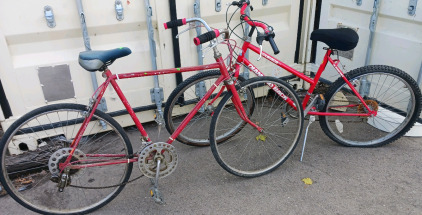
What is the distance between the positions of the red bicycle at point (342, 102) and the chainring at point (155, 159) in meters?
0.33

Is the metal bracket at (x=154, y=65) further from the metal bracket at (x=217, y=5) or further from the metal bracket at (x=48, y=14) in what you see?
the metal bracket at (x=48, y=14)

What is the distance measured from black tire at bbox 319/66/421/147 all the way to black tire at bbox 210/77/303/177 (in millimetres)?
392

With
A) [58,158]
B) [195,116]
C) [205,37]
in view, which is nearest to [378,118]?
[195,116]

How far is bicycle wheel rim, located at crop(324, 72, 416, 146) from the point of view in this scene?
332 cm

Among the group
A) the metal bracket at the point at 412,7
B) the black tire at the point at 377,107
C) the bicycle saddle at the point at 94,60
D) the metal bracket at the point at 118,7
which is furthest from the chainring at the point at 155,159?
the metal bracket at the point at 412,7

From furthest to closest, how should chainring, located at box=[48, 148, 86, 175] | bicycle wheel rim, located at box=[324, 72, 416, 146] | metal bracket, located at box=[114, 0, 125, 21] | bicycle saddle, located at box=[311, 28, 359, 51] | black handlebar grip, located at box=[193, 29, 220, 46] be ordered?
bicycle wheel rim, located at box=[324, 72, 416, 146], metal bracket, located at box=[114, 0, 125, 21], bicycle saddle, located at box=[311, 28, 359, 51], chainring, located at box=[48, 148, 86, 175], black handlebar grip, located at box=[193, 29, 220, 46]

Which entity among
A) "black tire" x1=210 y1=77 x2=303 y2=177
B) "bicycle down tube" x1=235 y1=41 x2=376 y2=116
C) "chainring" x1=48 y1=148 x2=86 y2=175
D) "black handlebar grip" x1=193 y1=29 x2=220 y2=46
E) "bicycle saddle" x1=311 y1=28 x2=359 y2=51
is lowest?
"black tire" x1=210 y1=77 x2=303 y2=177

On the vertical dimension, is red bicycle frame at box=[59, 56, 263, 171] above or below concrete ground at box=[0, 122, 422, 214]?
above

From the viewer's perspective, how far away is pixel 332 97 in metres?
3.15

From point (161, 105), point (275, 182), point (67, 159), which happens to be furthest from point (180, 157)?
point (67, 159)

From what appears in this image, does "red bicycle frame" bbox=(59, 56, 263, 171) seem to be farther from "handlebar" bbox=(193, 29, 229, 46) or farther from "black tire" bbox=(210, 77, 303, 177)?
"handlebar" bbox=(193, 29, 229, 46)

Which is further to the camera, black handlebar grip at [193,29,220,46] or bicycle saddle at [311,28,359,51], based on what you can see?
bicycle saddle at [311,28,359,51]

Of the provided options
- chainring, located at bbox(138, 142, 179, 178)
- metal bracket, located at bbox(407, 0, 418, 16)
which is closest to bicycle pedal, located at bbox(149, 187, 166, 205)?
chainring, located at bbox(138, 142, 179, 178)

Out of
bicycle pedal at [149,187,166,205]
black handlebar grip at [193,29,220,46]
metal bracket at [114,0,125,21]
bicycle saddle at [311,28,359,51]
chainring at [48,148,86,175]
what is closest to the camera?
black handlebar grip at [193,29,220,46]
